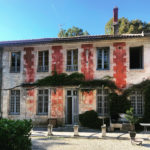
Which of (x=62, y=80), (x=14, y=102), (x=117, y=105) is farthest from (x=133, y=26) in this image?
(x=14, y=102)

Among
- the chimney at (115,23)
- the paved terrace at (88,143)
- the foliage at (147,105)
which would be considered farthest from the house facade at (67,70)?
the paved terrace at (88,143)

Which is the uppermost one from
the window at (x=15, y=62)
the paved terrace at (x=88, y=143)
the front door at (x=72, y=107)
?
the window at (x=15, y=62)

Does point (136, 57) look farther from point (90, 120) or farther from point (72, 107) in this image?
point (72, 107)

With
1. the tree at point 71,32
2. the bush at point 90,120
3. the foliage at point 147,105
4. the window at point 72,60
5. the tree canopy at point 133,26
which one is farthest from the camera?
the tree at point 71,32

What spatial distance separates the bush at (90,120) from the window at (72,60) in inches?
120

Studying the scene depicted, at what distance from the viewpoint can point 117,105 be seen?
32.0 ft

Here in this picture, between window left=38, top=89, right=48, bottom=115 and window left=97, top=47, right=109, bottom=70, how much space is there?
4.14 metres

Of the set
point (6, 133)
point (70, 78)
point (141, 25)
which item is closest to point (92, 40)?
point (70, 78)

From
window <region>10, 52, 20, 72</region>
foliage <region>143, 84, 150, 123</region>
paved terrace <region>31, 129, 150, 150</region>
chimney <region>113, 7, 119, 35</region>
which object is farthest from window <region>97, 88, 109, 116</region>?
window <region>10, 52, 20, 72</region>

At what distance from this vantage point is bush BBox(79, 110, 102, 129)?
9852 mm

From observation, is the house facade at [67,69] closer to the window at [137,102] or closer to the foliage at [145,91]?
the window at [137,102]

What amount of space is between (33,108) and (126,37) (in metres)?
7.75

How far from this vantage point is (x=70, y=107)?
1077cm

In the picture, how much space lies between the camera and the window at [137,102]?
32.7 ft
